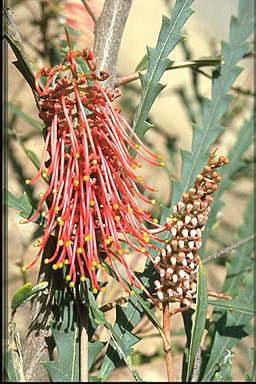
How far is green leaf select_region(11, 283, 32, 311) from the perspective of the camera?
475 mm

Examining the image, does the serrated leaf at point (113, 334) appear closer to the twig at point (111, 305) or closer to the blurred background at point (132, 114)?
the twig at point (111, 305)

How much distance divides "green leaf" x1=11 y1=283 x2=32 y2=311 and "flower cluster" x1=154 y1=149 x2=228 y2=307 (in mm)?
117

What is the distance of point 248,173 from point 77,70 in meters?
0.80

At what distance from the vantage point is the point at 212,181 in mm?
501

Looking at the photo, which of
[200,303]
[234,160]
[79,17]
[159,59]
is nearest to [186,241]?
[200,303]

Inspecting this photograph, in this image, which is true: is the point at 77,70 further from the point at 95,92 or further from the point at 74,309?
the point at 74,309

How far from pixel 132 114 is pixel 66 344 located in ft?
2.91

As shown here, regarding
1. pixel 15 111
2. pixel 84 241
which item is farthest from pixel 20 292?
pixel 15 111

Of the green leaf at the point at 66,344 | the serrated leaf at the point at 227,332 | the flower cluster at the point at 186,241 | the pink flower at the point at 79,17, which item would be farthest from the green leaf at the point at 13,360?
the pink flower at the point at 79,17

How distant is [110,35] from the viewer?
60cm

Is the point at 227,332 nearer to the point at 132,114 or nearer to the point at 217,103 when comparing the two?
the point at 217,103

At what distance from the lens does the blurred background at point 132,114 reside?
1016 millimetres

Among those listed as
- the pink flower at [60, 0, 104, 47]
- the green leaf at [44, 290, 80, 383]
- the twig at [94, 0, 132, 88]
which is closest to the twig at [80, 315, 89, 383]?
the green leaf at [44, 290, 80, 383]

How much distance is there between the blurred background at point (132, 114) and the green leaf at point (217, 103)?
0.04 metres
